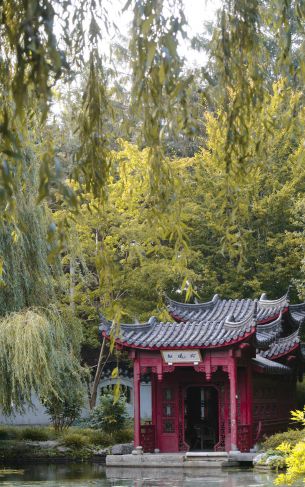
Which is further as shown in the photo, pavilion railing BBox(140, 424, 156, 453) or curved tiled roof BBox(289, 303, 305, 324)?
curved tiled roof BBox(289, 303, 305, 324)

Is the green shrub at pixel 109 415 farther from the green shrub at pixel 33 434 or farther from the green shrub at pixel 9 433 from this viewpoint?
the green shrub at pixel 9 433

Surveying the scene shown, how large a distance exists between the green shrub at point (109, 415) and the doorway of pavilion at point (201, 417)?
69.0 inches

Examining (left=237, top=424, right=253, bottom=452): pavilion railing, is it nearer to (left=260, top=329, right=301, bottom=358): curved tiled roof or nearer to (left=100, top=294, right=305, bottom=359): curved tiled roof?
(left=100, top=294, right=305, bottom=359): curved tiled roof

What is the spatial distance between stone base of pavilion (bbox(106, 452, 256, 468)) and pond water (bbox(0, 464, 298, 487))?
0.26 metres

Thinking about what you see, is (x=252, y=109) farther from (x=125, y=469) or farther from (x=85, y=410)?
(x=85, y=410)

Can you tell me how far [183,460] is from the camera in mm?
16281

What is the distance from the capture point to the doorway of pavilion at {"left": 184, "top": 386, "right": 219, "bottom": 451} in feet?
59.1

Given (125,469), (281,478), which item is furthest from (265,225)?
(281,478)

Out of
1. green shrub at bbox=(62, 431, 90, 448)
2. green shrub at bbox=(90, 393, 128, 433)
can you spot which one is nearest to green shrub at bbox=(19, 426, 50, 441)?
green shrub at bbox=(62, 431, 90, 448)

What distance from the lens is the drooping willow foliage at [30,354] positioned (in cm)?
1412

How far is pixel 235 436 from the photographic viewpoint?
53.6ft

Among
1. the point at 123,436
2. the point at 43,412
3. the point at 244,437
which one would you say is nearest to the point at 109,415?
the point at 123,436

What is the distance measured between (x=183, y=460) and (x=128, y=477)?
216cm

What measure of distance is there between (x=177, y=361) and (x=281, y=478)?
33.0ft
